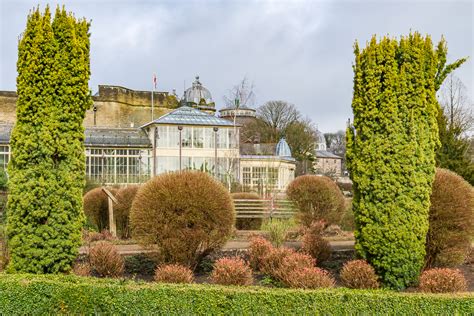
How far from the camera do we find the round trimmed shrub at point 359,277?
7719mm

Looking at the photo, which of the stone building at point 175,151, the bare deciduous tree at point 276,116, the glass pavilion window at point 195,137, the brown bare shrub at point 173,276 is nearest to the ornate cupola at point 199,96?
the bare deciduous tree at point 276,116

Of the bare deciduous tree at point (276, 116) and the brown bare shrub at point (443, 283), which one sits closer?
the brown bare shrub at point (443, 283)

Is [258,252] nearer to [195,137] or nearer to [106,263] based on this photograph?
[106,263]

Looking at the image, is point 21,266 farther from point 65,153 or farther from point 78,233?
point 65,153

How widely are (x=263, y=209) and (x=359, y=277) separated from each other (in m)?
10.9

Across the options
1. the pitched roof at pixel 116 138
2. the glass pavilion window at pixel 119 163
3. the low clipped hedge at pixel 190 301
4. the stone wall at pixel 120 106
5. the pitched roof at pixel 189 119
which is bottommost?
the low clipped hedge at pixel 190 301

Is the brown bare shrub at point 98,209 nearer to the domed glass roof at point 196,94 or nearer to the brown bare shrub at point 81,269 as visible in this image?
the brown bare shrub at point 81,269

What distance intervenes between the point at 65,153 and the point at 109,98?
3846 cm

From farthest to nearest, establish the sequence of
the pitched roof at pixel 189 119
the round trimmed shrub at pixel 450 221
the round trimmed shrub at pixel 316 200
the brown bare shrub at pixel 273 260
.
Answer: the pitched roof at pixel 189 119 < the round trimmed shrub at pixel 316 200 < the round trimmed shrub at pixel 450 221 < the brown bare shrub at pixel 273 260

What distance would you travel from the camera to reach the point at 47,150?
25.4 ft

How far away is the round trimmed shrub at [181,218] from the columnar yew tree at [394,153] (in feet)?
7.43

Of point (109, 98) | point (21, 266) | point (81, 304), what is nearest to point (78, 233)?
point (21, 266)

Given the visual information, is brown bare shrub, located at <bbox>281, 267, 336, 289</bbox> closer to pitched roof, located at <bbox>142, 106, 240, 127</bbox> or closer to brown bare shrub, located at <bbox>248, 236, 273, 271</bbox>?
brown bare shrub, located at <bbox>248, 236, 273, 271</bbox>

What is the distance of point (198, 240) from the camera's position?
882 centimetres
